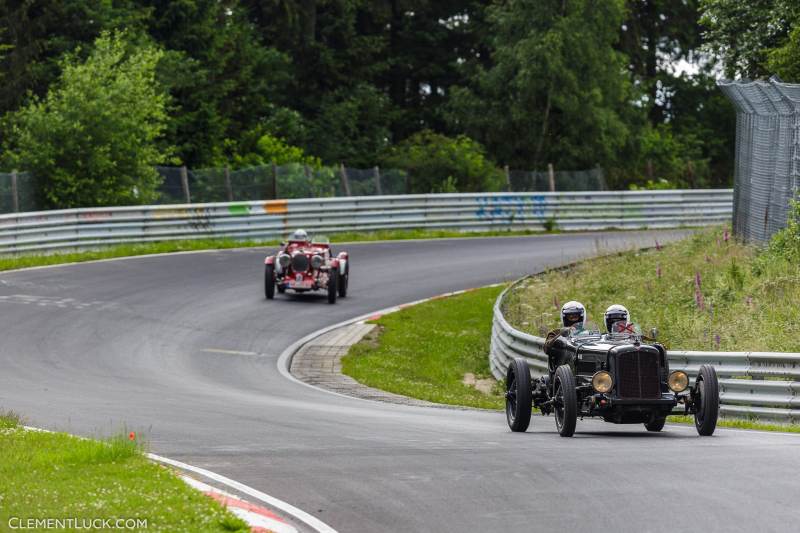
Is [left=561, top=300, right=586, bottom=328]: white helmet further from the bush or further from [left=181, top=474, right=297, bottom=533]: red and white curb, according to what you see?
the bush

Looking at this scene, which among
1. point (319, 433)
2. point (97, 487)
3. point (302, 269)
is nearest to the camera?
point (97, 487)

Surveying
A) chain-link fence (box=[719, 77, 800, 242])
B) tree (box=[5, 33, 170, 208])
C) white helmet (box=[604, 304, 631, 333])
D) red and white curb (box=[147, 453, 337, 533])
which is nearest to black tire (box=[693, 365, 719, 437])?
white helmet (box=[604, 304, 631, 333])

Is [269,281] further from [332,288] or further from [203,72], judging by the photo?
[203,72]

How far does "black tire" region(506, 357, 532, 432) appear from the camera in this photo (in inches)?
538

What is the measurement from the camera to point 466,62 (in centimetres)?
5744

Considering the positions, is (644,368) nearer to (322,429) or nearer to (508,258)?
(322,429)

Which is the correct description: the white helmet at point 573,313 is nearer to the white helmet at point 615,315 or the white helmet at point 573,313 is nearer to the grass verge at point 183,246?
the white helmet at point 615,315

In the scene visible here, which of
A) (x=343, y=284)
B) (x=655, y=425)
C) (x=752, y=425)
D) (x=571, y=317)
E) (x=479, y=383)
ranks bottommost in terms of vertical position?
(x=479, y=383)

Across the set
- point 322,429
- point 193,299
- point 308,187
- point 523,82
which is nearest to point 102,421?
point 322,429

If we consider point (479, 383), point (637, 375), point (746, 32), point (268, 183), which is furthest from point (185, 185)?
point (637, 375)

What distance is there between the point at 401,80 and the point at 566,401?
52.3 metres

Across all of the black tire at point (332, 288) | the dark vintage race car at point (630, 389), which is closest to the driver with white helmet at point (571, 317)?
the dark vintage race car at point (630, 389)

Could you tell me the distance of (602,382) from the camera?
42.2 feet

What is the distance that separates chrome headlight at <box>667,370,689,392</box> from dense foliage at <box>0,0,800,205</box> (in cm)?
2454
